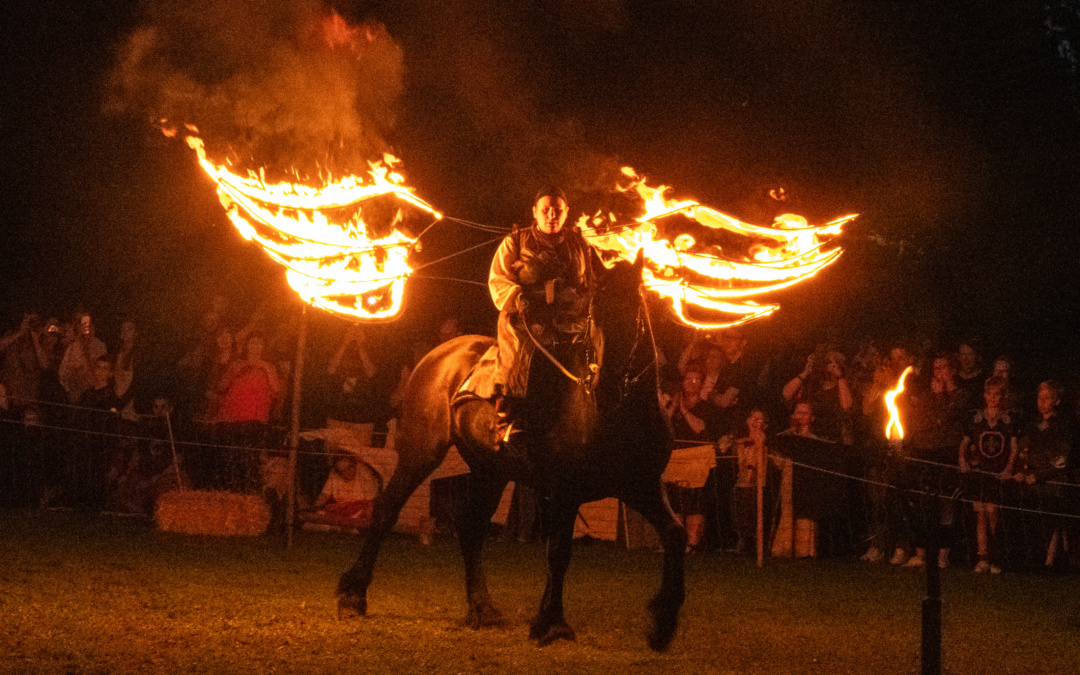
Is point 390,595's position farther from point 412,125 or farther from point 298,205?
point 412,125

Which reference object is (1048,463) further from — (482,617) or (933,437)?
(482,617)

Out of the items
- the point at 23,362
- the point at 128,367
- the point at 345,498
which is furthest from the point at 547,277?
the point at 23,362

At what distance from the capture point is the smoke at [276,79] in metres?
13.9

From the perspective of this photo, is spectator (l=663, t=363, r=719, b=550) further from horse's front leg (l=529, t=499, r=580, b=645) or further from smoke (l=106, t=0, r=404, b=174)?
horse's front leg (l=529, t=499, r=580, b=645)

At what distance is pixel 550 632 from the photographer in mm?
9148

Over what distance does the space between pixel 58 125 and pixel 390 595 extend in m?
13.3

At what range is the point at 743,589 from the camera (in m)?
12.6

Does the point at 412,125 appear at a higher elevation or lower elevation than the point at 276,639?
higher

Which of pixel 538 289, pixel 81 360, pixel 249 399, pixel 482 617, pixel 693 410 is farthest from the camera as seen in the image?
pixel 81 360

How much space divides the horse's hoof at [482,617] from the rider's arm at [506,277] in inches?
83.7

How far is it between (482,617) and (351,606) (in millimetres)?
971

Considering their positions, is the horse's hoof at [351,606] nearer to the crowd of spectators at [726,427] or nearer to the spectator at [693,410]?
the crowd of spectators at [726,427]

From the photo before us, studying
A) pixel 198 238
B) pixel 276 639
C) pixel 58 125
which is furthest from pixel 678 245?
pixel 58 125

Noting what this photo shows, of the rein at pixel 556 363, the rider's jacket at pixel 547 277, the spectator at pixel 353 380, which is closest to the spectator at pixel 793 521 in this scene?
the spectator at pixel 353 380
